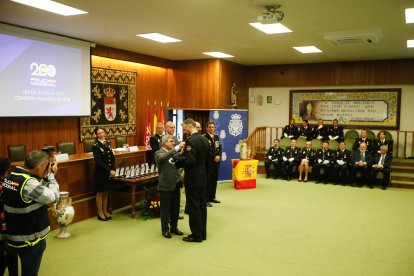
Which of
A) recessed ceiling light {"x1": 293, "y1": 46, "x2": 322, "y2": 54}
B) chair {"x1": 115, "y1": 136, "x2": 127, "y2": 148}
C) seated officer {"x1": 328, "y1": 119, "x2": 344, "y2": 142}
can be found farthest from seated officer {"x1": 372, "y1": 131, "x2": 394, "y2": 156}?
chair {"x1": 115, "y1": 136, "x2": 127, "y2": 148}

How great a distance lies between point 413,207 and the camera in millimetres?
7180

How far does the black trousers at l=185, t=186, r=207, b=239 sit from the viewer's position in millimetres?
4867

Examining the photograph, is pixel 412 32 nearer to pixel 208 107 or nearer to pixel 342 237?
pixel 342 237

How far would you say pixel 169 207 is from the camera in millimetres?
5191

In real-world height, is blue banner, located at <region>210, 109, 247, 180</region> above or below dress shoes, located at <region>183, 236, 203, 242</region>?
above

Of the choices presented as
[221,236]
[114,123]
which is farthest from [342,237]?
[114,123]

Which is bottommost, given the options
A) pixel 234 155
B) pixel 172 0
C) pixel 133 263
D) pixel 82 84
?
pixel 133 263

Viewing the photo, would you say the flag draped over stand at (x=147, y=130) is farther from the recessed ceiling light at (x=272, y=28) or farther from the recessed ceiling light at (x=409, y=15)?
the recessed ceiling light at (x=409, y=15)

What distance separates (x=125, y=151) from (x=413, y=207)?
18.2 feet

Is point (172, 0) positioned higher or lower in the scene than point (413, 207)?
higher

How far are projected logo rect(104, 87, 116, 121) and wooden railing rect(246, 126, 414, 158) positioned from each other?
4.07 meters

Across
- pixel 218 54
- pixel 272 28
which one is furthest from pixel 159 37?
pixel 218 54

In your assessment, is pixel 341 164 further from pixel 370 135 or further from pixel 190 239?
pixel 190 239

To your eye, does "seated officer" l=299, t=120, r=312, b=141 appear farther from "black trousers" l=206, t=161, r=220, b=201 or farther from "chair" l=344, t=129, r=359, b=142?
"black trousers" l=206, t=161, r=220, b=201
